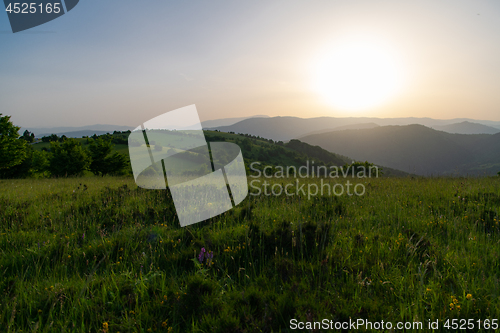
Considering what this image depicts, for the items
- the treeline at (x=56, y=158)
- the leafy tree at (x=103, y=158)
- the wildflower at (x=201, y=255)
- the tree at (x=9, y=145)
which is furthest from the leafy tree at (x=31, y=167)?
the wildflower at (x=201, y=255)

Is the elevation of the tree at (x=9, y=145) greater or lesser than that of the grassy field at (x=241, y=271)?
greater

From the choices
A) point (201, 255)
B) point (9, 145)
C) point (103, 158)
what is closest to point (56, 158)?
point (9, 145)

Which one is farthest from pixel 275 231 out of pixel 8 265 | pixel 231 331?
pixel 8 265

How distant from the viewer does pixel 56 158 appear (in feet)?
105

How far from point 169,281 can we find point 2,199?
20.8 feet

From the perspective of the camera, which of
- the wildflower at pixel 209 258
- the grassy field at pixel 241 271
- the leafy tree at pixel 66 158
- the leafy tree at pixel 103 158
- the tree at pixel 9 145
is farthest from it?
the leafy tree at pixel 103 158

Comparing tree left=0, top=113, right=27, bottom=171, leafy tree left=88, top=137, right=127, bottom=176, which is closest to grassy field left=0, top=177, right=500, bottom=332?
tree left=0, top=113, right=27, bottom=171

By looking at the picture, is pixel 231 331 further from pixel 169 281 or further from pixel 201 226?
pixel 201 226

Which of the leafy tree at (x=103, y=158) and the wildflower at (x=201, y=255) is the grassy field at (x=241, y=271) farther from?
the leafy tree at (x=103, y=158)

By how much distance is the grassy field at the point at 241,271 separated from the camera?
76.0 inches

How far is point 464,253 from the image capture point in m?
2.81

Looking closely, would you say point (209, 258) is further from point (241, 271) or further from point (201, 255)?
A: point (241, 271)

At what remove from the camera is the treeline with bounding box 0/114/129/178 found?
101 ft

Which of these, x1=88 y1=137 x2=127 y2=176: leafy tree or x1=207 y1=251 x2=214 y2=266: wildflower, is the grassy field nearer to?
x1=207 y1=251 x2=214 y2=266: wildflower
